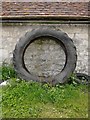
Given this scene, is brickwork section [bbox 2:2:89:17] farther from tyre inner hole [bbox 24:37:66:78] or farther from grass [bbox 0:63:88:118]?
grass [bbox 0:63:88:118]

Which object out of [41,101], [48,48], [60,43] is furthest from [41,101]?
[48,48]

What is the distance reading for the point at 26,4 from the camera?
10148mm

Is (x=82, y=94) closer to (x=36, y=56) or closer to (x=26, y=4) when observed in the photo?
(x=36, y=56)

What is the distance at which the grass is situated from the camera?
620cm

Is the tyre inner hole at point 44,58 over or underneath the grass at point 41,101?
over

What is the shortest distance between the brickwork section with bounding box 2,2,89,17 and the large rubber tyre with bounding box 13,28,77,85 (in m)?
0.96

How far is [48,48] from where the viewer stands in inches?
369

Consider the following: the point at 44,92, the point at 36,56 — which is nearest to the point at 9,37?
the point at 36,56

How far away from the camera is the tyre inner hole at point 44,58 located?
9.30 meters

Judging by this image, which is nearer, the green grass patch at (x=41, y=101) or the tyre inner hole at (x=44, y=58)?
the green grass patch at (x=41, y=101)

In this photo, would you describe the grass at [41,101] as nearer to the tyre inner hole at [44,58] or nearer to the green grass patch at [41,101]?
the green grass patch at [41,101]

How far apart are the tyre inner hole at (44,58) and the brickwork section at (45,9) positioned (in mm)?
908

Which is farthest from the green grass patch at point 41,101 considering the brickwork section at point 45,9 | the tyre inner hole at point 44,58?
the brickwork section at point 45,9

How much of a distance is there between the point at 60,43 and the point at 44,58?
89cm
